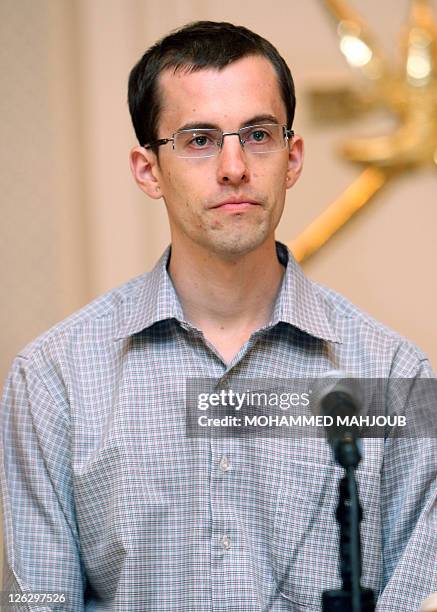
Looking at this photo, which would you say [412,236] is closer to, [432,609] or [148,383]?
[148,383]

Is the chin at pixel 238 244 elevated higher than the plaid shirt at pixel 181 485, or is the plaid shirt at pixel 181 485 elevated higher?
the chin at pixel 238 244

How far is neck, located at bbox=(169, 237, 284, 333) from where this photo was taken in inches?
73.9

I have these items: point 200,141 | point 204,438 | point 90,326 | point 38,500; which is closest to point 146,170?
point 200,141

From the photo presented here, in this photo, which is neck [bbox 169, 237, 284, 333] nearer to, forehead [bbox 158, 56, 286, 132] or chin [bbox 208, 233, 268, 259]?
chin [bbox 208, 233, 268, 259]

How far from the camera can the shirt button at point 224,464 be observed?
1751 mm

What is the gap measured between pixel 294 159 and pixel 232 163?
23 cm

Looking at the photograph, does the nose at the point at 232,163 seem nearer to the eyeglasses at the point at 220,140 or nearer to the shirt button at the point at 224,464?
the eyeglasses at the point at 220,140

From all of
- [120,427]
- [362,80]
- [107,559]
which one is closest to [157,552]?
[107,559]

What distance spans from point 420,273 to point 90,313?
3.19 feet

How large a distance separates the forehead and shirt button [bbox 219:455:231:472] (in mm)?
538

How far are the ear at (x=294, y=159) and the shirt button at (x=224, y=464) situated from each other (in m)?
0.49

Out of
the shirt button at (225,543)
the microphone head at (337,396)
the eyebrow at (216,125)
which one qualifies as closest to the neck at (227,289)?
the eyebrow at (216,125)

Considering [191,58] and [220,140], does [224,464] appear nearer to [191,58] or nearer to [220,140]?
[220,140]

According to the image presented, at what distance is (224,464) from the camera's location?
1.75 m
